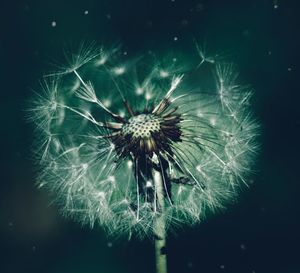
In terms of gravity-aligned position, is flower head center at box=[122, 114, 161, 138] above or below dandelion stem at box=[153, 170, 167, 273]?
above

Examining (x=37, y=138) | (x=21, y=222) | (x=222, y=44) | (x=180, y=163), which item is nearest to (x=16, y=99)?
(x=37, y=138)

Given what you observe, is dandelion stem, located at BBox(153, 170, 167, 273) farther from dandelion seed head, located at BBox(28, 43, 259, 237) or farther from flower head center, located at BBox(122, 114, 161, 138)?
flower head center, located at BBox(122, 114, 161, 138)

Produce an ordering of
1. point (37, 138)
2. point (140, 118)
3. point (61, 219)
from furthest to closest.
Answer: point (61, 219) → point (37, 138) → point (140, 118)

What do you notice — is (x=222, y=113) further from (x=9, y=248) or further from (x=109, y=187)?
(x=9, y=248)

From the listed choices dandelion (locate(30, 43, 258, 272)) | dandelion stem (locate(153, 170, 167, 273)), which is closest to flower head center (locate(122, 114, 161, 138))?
dandelion (locate(30, 43, 258, 272))

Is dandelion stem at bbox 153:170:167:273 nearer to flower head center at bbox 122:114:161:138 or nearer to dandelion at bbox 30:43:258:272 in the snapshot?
dandelion at bbox 30:43:258:272

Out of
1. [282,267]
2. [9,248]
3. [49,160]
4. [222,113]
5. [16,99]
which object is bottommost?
[282,267]
